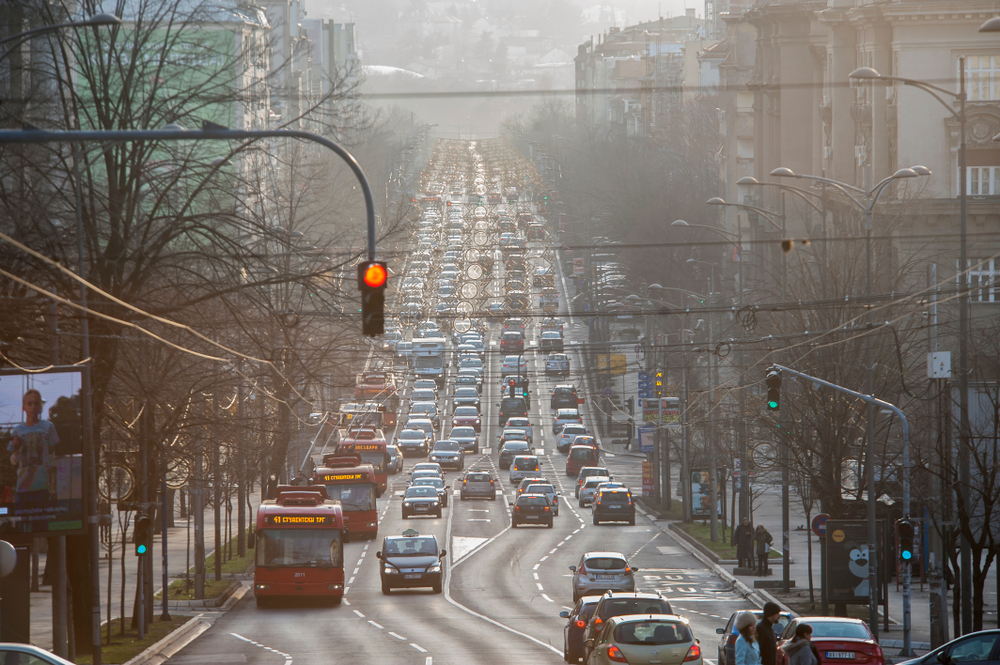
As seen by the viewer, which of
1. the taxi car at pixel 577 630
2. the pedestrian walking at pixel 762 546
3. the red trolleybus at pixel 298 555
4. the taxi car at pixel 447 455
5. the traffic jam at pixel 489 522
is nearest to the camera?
the taxi car at pixel 577 630

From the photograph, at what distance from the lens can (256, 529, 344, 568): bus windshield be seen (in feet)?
117

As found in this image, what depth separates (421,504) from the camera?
55.3 m

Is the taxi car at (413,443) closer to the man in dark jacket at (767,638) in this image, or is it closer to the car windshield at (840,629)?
the car windshield at (840,629)

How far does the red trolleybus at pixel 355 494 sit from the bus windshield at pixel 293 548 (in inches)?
551

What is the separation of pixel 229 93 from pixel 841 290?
723 inches

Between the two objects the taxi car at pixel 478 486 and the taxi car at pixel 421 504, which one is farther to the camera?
the taxi car at pixel 478 486

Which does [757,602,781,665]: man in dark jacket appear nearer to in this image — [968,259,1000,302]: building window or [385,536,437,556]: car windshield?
[385,536,437,556]: car windshield

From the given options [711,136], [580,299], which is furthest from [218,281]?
[711,136]

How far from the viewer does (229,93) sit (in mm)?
26688

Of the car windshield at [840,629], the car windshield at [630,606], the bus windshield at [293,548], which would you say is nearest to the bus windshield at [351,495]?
the bus windshield at [293,548]

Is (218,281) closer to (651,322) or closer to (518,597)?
(518,597)

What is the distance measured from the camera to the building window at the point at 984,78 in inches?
2172

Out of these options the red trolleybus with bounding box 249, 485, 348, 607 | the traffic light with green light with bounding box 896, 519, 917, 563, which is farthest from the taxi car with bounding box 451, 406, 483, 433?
the traffic light with green light with bounding box 896, 519, 917, 563

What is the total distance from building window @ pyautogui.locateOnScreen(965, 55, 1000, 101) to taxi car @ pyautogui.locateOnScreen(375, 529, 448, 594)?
103 feet
